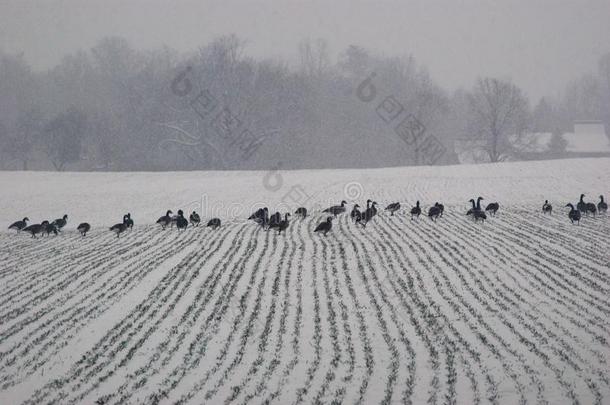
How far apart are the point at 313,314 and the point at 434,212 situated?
17577 millimetres

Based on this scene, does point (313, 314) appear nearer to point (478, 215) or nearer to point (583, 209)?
point (478, 215)

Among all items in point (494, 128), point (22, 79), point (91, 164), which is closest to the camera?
point (494, 128)

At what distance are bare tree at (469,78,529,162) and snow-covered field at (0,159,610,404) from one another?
63022 millimetres

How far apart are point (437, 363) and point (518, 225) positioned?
18517 millimetres

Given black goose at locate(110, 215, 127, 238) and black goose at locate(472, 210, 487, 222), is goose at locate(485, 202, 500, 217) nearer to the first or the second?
black goose at locate(472, 210, 487, 222)

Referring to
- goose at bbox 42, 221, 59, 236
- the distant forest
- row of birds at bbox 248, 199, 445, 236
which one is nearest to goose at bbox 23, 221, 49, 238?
goose at bbox 42, 221, 59, 236

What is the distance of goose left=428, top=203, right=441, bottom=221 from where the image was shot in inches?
1233

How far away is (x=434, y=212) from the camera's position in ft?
103

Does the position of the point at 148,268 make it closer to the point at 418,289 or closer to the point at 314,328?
the point at 314,328

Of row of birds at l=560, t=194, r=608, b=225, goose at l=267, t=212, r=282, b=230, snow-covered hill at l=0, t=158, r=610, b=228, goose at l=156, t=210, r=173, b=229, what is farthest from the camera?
snow-covered hill at l=0, t=158, r=610, b=228

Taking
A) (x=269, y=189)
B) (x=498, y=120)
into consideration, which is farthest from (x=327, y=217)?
(x=498, y=120)

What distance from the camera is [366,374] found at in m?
12.0

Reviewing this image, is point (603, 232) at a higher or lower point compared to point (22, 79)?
lower

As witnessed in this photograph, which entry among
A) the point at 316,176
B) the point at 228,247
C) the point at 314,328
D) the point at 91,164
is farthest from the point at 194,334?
the point at 91,164
